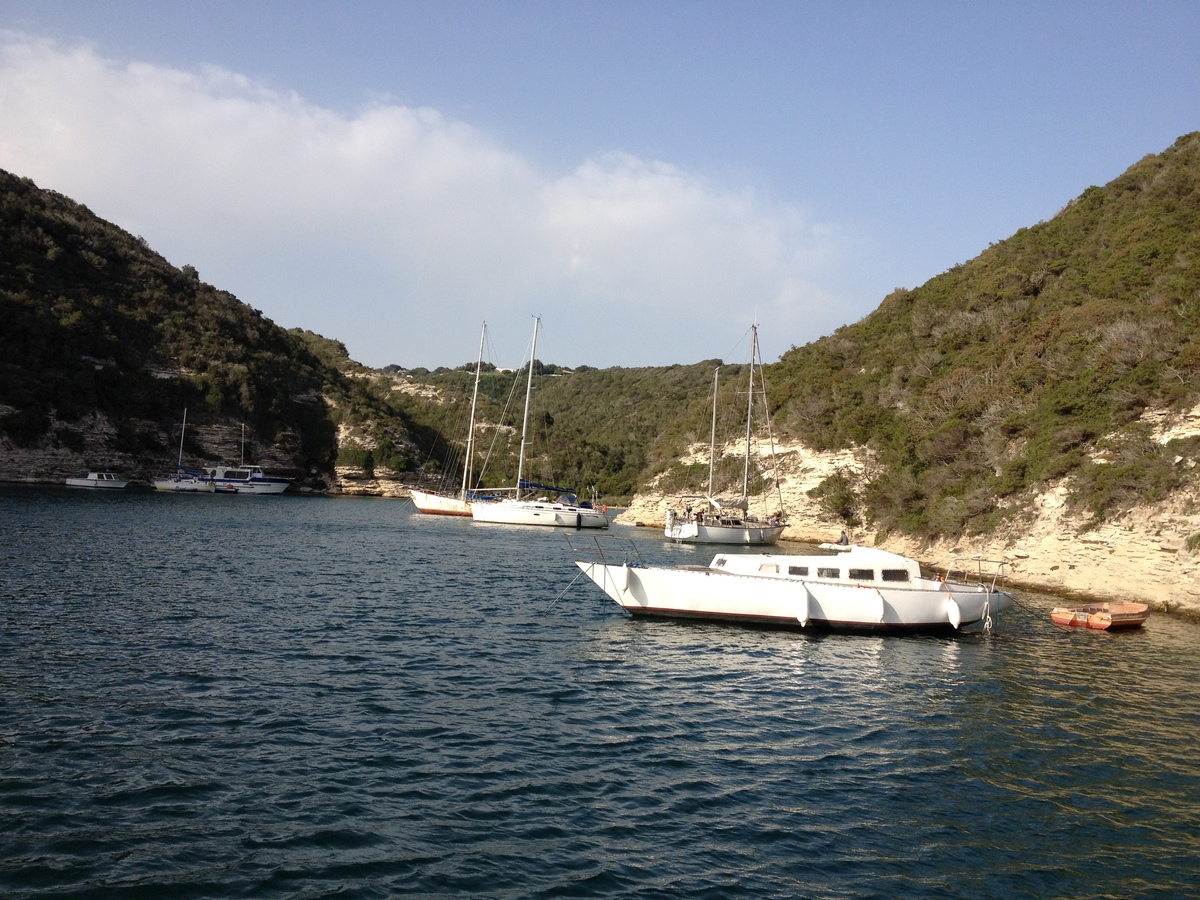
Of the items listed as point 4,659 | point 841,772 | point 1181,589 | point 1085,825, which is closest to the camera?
point 1085,825

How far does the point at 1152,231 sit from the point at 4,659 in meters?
60.6

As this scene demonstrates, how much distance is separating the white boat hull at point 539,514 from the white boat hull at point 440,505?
20.9 feet

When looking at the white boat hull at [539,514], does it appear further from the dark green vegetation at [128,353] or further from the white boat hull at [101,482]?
the dark green vegetation at [128,353]

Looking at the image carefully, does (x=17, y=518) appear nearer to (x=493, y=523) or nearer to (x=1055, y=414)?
(x=493, y=523)

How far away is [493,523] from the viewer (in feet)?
233

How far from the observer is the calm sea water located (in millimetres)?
9117

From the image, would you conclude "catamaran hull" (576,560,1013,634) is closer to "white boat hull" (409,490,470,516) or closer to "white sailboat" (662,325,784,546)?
"white sailboat" (662,325,784,546)

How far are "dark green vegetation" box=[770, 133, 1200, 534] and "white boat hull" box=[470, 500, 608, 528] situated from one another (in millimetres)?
20768

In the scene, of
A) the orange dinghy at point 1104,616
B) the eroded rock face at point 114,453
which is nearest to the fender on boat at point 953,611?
the orange dinghy at point 1104,616

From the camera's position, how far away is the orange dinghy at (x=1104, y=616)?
25375 millimetres

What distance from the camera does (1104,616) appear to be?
1003 inches

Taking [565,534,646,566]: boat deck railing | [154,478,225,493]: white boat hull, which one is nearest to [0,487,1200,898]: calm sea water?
[565,534,646,566]: boat deck railing

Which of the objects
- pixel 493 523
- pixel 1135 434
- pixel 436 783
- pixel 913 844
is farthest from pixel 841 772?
pixel 493 523

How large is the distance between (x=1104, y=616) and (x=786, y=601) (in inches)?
430
